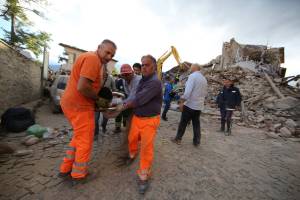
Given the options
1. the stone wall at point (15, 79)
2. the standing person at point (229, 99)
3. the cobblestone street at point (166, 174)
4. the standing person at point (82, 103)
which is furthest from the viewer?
the standing person at point (229, 99)

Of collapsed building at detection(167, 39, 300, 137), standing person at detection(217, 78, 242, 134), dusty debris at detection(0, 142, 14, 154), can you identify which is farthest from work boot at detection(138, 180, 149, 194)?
collapsed building at detection(167, 39, 300, 137)

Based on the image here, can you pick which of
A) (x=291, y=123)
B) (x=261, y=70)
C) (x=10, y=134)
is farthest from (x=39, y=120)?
(x=261, y=70)

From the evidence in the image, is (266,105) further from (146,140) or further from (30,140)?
(30,140)

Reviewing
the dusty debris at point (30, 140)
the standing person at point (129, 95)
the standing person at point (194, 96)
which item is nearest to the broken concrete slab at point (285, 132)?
the standing person at point (194, 96)

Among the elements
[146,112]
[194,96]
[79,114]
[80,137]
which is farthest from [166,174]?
[194,96]

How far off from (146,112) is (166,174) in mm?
1244

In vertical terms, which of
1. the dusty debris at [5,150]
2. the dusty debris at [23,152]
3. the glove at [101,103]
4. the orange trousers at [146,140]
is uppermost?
the glove at [101,103]

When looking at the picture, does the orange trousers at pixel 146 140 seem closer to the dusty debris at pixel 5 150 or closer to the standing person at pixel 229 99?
the dusty debris at pixel 5 150

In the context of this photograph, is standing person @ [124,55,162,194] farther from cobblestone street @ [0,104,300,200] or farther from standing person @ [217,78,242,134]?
standing person @ [217,78,242,134]

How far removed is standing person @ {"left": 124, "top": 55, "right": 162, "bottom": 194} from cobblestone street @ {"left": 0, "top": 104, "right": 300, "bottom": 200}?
348 millimetres

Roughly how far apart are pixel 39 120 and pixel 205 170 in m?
5.76

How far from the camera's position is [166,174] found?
3.00m

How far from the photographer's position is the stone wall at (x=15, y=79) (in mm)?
6103

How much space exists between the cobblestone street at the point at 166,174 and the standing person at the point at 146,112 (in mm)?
348
